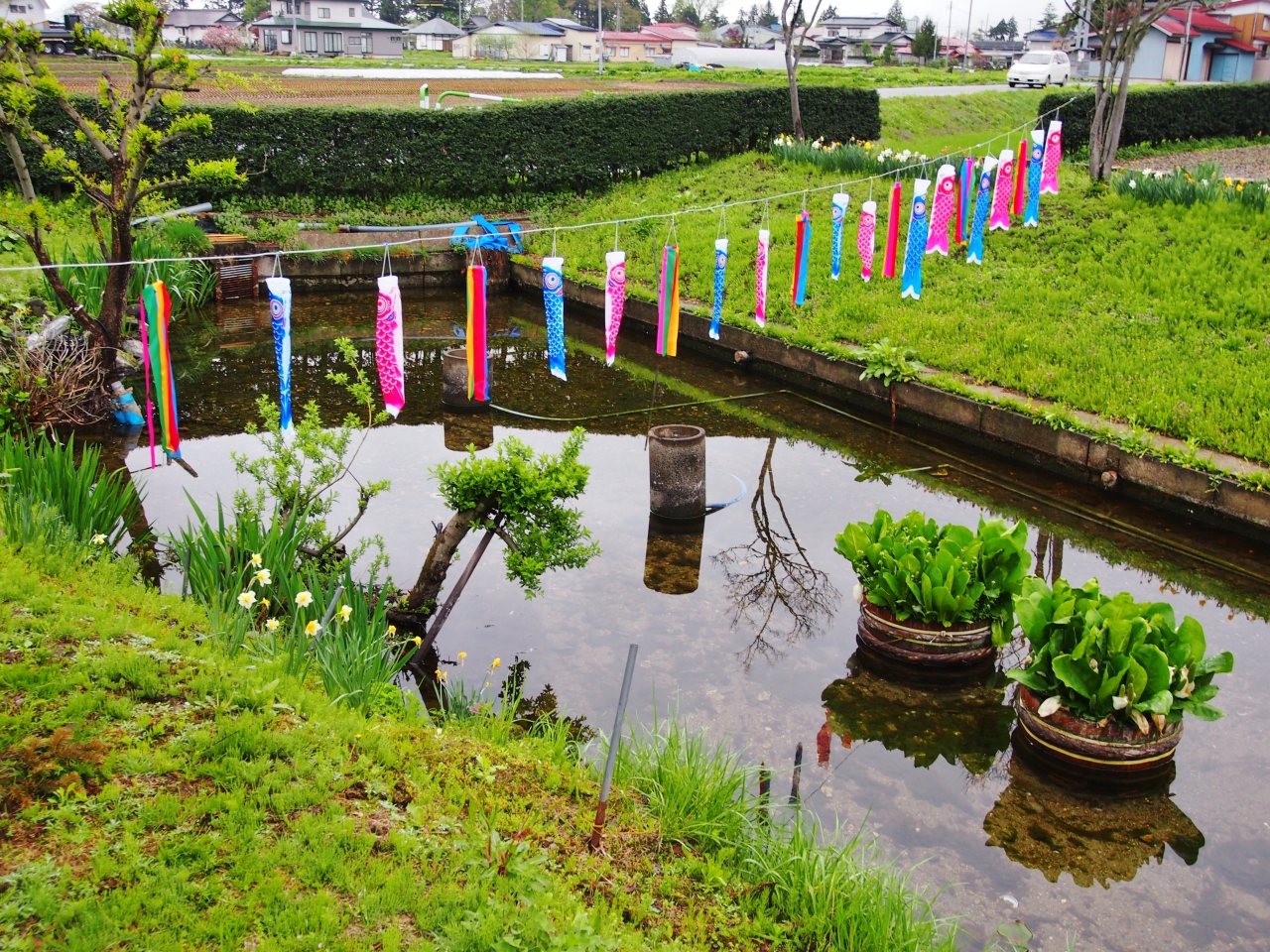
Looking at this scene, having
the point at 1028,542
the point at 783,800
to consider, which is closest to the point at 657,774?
the point at 783,800

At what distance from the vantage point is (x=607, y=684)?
5453 millimetres

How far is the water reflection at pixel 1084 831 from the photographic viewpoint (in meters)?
4.30

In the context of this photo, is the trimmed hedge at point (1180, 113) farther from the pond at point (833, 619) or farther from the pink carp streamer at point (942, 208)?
the pond at point (833, 619)

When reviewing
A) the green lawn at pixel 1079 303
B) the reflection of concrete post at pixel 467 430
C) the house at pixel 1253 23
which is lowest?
the reflection of concrete post at pixel 467 430

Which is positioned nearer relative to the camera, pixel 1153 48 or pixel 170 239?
pixel 170 239

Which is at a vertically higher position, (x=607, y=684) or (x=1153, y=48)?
(x=1153, y=48)

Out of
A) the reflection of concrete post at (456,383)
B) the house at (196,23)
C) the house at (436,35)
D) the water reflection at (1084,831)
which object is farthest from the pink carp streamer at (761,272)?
the house at (196,23)

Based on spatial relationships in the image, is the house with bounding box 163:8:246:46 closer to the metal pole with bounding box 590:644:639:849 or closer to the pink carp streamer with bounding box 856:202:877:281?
the pink carp streamer with bounding box 856:202:877:281

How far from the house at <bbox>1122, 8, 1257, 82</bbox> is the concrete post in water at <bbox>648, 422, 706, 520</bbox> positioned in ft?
144

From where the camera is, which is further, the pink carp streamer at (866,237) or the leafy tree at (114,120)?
the pink carp streamer at (866,237)

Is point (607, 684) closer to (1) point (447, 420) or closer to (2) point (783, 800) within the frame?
(2) point (783, 800)

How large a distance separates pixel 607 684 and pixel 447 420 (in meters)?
4.84

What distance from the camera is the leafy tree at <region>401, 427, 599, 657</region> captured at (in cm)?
546

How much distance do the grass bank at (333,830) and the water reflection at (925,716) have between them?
954 mm
